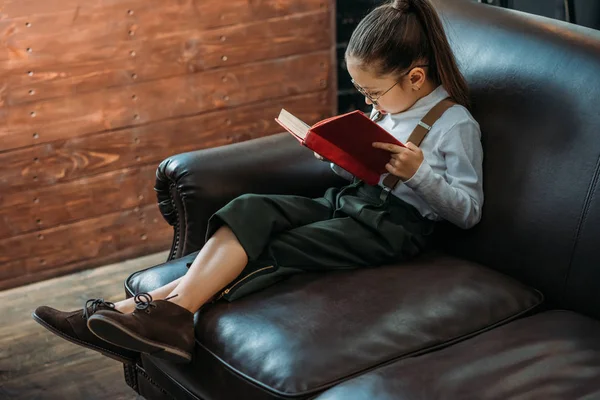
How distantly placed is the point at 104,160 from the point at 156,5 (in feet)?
1.73

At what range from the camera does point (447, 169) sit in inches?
77.5

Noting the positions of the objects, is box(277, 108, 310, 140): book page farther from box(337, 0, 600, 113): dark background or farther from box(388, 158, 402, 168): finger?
box(337, 0, 600, 113): dark background

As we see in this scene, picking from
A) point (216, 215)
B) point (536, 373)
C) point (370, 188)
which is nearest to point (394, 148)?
point (370, 188)

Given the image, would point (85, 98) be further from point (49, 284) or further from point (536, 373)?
point (536, 373)

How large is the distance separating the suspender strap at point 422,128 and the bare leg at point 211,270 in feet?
1.22

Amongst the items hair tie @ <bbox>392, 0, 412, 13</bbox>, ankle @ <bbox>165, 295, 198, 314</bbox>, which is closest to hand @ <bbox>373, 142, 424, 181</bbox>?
hair tie @ <bbox>392, 0, 412, 13</bbox>

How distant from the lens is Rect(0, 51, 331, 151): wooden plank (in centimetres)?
275

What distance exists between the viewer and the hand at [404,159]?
1.83m

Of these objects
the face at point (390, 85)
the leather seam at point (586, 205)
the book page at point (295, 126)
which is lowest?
the leather seam at point (586, 205)

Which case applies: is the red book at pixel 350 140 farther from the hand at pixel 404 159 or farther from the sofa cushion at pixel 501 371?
the sofa cushion at pixel 501 371

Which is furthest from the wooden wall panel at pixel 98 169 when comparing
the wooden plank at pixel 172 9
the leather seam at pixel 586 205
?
the leather seam at pixel 586 205

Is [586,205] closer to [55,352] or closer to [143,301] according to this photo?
[143,301]

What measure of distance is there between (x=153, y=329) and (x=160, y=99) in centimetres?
136

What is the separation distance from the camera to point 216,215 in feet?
6.26
